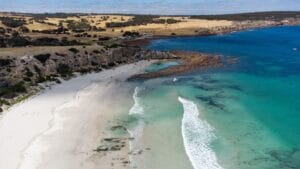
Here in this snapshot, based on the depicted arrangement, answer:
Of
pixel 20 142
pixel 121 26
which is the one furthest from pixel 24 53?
pixel 121 26

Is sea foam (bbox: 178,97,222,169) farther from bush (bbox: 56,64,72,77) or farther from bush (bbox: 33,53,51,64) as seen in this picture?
bush (bbox: 33,53,51,64)

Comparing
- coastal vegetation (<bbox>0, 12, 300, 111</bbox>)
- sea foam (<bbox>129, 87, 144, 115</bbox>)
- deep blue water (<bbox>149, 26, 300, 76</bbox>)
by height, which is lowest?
deep blue water (<bbox>149, 26, 300, 76</bbox>)

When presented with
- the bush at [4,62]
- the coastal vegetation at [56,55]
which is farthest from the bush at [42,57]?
the bush at [4,62]

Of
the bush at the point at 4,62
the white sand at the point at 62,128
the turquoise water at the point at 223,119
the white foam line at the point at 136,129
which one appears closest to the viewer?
the white sand at the point at 62,128

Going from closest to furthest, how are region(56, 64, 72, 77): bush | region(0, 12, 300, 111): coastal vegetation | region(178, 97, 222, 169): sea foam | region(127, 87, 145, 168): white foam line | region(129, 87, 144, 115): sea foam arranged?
region(178, 97, 222, 169): sea foam, region(127, 87, 145, 168): white foam line, region(129, 87, 144, 115): sea foam, region(0, 12, 300, 111): coastal vegetation, region(56, 64, 72, 77): bush

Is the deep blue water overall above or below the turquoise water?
below

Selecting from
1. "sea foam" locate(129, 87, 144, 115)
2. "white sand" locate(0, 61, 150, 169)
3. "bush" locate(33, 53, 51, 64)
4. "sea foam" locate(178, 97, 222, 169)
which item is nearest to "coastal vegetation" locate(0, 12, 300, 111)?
"bush" locate(33, 53, 51, 64)

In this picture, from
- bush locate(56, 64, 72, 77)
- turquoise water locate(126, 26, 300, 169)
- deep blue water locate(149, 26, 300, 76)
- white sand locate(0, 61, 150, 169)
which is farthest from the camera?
deep blue water locate(149, 26, 300, 76)

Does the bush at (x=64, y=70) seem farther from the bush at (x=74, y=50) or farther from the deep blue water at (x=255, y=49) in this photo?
the deep blue water at (x=255, y=49)

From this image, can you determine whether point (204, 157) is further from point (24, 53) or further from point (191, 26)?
point (191, 26)
